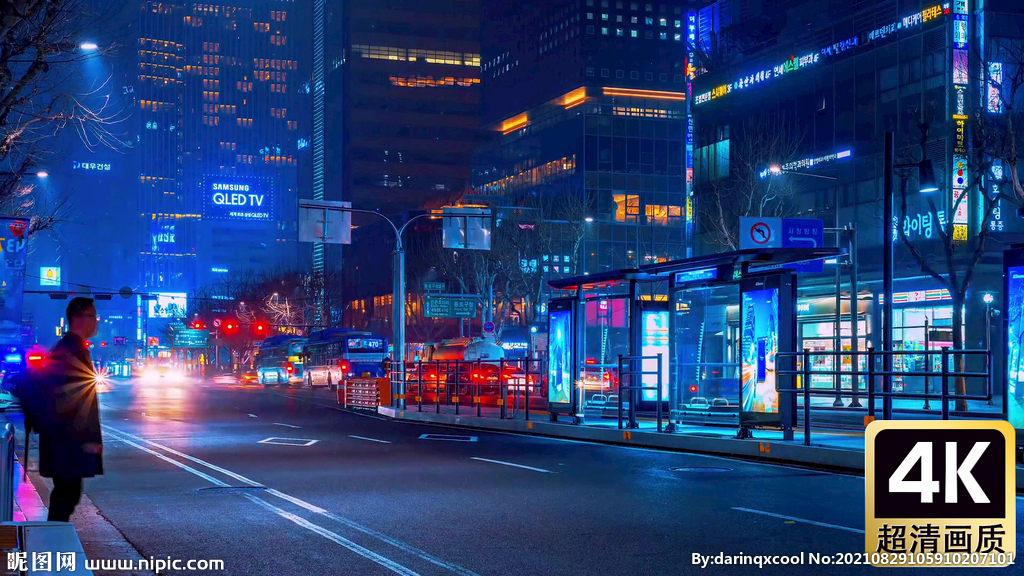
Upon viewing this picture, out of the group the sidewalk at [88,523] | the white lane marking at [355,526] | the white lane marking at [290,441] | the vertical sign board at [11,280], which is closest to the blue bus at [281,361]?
the vertical sign board at [11,280]

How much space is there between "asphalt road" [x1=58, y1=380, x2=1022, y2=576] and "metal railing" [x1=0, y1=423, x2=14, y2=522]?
1.23 metres

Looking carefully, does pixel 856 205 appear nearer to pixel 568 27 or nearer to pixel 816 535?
pixel 816 535

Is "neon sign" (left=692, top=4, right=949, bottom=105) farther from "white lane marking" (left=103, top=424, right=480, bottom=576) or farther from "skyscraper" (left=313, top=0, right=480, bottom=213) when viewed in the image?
"skyscraper" (left=313, top=0, right=480, bottom=213)

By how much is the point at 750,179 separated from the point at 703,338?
81.2 ft

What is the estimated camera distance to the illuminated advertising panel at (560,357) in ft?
80.3

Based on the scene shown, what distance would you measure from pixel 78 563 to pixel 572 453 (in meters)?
13.9

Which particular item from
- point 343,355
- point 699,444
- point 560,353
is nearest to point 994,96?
point 560,353

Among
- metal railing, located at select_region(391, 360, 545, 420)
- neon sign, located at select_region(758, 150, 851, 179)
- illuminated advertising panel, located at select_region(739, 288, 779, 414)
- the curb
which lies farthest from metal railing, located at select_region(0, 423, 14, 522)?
neon sign, located at select_region(758, 150, 851, 179)

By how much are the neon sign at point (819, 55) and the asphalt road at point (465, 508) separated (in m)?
35.1

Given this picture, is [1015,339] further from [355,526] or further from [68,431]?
[68,431]

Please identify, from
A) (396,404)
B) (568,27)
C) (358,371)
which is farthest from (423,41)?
(396,404)

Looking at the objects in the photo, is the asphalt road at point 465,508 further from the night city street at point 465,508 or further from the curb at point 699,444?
the curb at point 699,444

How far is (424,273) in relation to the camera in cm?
9925

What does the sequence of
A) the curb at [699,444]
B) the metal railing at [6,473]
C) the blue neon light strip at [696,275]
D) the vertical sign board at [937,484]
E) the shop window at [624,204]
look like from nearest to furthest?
1. the vertical sign board at [937,484]
2. the metal railing at [6,473]
3. the curb at [699,444]
4. the blue neon light strip at [696,275]
5. the shop window at [624,204]
